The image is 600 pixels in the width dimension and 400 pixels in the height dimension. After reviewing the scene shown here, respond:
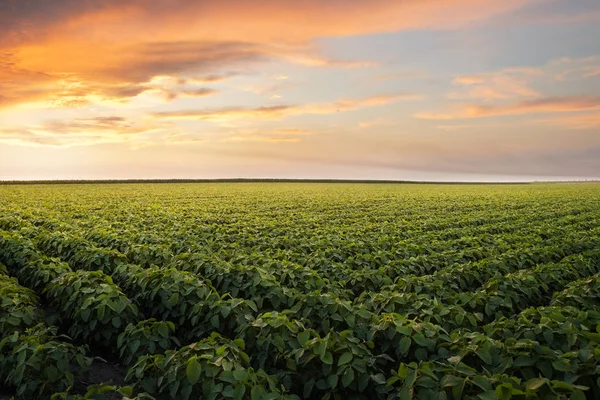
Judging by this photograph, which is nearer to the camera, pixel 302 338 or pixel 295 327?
pixel 302 338

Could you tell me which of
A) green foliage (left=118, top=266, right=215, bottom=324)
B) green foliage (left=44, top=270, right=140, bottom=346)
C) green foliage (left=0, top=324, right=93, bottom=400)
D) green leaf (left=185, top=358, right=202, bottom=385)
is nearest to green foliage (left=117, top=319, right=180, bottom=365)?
green foliage (left=0, top=324, right=93, bottom=400)

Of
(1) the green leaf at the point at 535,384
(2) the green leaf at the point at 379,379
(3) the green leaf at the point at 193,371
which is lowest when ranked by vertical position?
(2) the green leaf at the point at 379,379

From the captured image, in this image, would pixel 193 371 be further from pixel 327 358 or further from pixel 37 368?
pixel 37 368

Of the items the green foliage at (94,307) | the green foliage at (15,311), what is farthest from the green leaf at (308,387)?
the green foliage at (15,311)

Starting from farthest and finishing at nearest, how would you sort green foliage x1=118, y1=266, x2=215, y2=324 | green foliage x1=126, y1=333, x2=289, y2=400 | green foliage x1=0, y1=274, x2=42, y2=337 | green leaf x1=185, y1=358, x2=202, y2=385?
green foliage x1=118, y1=266, x2=215, y2=324, green foliage x1=0, y1=274, x2=42, y2=337, green leaf x1=185, y1=358, x2=202, y2=385, green foliage x1=126, y1=333, x2=289, y2=400

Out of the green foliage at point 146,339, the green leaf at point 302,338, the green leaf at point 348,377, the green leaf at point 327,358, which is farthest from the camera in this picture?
the green foliage at point 146,339

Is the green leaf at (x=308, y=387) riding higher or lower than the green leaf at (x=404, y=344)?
lower

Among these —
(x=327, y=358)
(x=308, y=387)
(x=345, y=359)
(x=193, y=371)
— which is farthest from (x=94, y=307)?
(x=345, y=359)

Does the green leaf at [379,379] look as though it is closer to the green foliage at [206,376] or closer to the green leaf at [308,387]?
the green leaf at [308,387]

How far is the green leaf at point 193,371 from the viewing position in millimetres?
4246

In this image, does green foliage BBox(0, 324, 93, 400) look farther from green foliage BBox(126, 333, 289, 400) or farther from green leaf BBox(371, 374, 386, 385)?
green leaf BBox(371, 374, 386, 385)

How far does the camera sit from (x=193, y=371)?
4.28 meters

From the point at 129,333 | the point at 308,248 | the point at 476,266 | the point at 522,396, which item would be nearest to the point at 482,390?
the point at 522,396

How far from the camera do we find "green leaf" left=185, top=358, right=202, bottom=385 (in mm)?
4246
